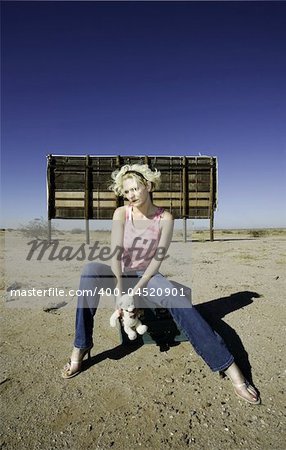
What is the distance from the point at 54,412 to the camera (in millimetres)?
2369

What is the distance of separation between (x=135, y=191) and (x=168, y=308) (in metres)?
1.21

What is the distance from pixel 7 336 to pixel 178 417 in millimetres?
2369

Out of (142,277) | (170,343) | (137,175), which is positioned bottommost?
(170,343)

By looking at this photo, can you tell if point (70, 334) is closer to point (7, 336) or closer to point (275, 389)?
point (7, 336)

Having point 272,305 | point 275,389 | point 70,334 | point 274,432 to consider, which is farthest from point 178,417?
point 272,305

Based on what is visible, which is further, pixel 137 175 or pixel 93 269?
pixel 137 175

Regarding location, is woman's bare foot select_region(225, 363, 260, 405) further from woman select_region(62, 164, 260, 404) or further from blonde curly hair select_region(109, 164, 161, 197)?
blonde curly hair select_region(109, 164, 161, 197)

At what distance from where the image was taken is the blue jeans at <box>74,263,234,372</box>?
8.70 feet

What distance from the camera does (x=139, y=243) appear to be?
3.33 metres

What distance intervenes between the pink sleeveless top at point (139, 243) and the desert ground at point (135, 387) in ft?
2.94

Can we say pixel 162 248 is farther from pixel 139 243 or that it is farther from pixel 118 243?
pixel 118 243

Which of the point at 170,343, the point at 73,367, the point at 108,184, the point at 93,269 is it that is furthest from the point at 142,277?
the point at 108,184

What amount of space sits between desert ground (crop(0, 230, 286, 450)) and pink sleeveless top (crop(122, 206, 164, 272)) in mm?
897

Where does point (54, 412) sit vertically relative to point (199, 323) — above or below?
below
